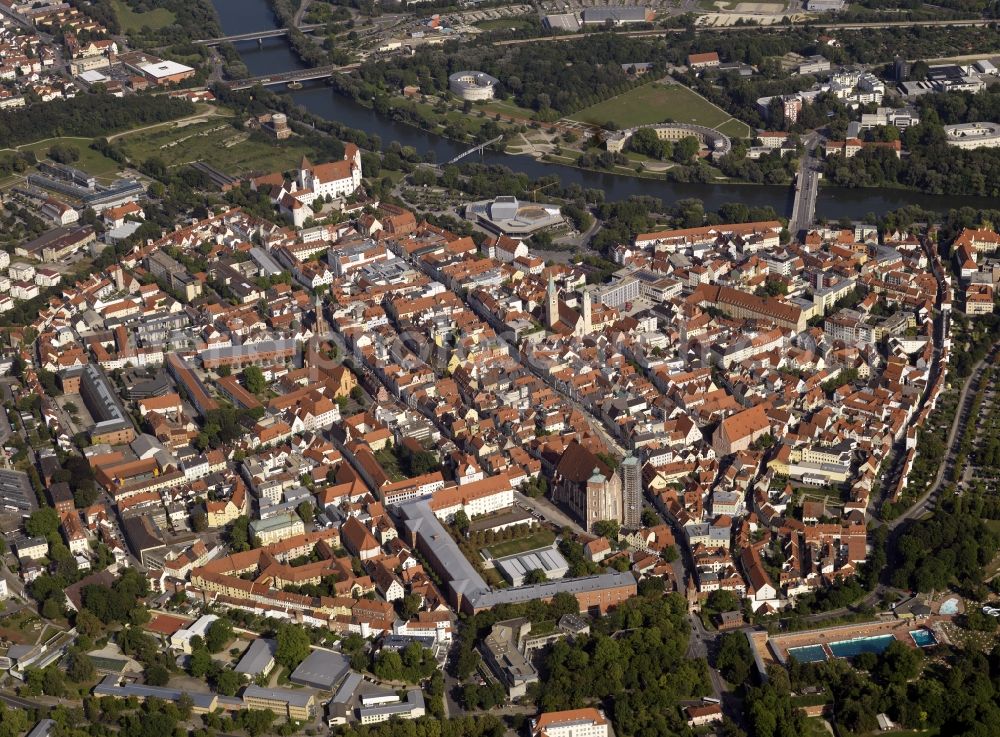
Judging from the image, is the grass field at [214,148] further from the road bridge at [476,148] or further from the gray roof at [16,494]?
the gray roof at [16,494]

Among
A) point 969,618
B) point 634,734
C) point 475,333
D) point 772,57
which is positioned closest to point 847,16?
point 772,57

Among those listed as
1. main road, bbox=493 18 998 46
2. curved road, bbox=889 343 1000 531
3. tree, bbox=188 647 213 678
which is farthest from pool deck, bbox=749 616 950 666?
main road, bbox=493 18 998 46

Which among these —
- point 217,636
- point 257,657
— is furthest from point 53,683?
point 257,657

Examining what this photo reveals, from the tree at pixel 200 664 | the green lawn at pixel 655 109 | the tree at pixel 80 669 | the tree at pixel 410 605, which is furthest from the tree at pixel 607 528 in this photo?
the green lawn at pixel 655 109

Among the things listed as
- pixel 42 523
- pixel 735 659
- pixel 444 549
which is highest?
pixel 42 523

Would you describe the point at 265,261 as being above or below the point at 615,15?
above

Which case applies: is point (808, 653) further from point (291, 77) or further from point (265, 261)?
point (291, 77)
